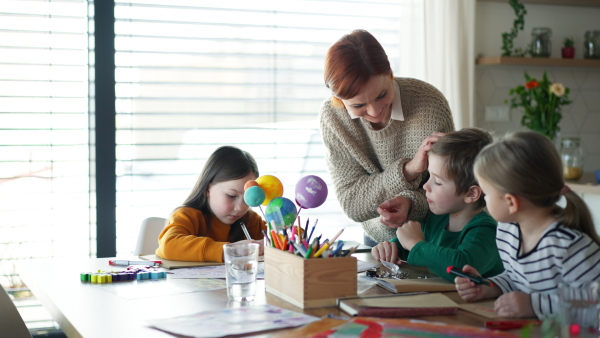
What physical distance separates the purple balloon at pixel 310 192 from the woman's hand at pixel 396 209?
1.38ft

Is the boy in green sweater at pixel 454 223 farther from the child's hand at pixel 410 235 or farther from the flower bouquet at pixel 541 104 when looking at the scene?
the flower bouquet at pixel 541 104

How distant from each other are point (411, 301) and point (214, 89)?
2296 millimetres

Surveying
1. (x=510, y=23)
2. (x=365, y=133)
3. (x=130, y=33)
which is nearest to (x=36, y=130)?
(x=130, y=33)

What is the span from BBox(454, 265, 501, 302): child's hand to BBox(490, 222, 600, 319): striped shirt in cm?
6

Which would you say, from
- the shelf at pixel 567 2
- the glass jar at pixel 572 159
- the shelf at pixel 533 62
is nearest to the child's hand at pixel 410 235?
the glass jar at pixel 572 159

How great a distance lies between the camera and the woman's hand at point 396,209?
2.11 metres

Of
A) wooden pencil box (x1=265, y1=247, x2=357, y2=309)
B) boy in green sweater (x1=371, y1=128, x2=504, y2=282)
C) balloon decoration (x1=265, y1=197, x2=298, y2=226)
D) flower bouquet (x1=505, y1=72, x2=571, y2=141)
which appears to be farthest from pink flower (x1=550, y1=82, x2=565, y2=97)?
wooden pencil box (x1=265, y1=247, x2=357, y2=309)

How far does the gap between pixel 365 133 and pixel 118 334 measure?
1.29 meters

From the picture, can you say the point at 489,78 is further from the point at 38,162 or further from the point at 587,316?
the point at 587,316

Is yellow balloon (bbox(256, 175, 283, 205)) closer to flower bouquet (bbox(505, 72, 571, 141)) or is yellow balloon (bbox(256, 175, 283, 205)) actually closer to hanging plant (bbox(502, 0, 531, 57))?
flower bouquet (bbox(505, 72, 571, 141))

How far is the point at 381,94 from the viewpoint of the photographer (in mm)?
2201

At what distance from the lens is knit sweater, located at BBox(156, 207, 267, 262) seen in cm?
205

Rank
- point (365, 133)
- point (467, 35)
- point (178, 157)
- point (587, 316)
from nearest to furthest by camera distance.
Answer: point (587, 316), point (365, 133), point (178, 157), point (467, 35)

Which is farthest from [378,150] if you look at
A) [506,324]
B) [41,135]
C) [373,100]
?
[41,135]
